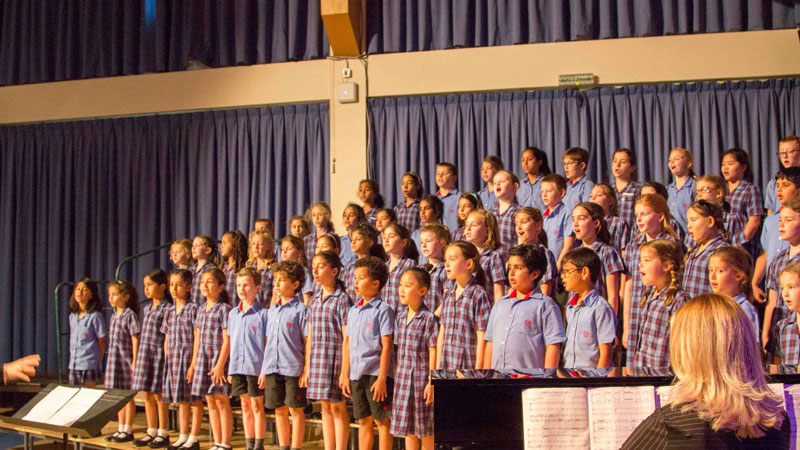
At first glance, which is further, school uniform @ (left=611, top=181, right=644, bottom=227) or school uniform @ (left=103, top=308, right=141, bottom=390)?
school uniform @ (left=103, top=308, right=141, bottom=390)

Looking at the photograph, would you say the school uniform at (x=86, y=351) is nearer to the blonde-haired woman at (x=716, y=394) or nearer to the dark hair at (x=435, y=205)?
the dark hair at (x=435, y=205)

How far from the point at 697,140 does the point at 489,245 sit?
3.18 metres

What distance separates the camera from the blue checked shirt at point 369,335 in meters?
4.42

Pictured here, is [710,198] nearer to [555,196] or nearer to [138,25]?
[555,196]

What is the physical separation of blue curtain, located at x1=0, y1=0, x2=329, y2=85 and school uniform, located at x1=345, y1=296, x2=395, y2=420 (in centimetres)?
405

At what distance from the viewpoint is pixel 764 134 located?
695cm

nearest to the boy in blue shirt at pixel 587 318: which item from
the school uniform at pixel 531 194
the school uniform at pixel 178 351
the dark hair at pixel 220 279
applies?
the school uniform at pixel 531 194

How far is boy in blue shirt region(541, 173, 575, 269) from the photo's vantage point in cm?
524

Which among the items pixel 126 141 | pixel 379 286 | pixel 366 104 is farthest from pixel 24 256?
pixel 379 286

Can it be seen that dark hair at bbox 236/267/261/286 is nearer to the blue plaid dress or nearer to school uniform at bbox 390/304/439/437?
school uniform at bbox 390/304/439/437

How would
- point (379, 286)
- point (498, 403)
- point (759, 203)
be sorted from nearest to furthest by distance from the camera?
point (498, 403)
point (379, 286)
point (759, 203)

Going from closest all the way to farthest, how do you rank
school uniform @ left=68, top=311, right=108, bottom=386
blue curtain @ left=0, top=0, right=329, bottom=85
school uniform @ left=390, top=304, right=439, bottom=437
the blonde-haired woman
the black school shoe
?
the blonde-haired woman, school uniform @ left=390, top=304, right=439, bottom=437, the black school shoe, school uniform @ left=68, top=311, right=108, bottom=386, blue curtain @ left=0, top=0, right=329, bottom=85

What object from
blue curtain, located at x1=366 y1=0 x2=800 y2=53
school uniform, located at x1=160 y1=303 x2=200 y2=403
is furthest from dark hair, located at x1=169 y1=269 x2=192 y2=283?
blue curtain, located at x1=366 y1=0 x2=800 y2=53

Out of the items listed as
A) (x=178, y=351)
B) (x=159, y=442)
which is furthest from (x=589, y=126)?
(x=159, y=442)
